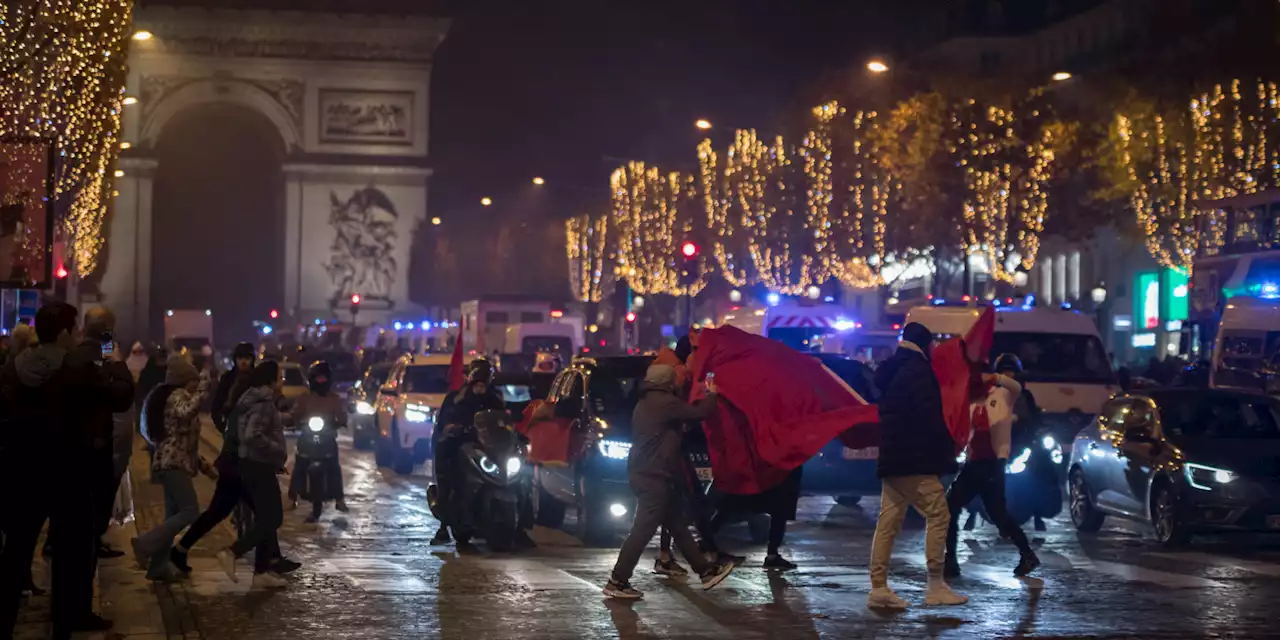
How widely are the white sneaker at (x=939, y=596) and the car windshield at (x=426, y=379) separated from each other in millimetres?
15896

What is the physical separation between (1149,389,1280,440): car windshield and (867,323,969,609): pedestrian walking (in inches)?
218

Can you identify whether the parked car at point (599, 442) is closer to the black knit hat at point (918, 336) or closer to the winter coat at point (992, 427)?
the winter coat at point (992, 427)

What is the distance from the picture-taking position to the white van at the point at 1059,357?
25578mm

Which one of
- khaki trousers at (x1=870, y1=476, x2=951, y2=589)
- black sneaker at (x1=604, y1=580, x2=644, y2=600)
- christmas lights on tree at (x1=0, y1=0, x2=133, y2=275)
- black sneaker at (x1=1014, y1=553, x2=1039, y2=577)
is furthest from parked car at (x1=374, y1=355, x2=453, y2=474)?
khaki trousers at (x1=870, y1=476, x2=951, y2=589)

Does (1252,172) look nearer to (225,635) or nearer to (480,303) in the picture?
(480,303)

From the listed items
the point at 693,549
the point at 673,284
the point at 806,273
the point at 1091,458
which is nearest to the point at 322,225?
the point at 673,284

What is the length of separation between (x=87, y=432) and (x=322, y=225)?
60031 mm

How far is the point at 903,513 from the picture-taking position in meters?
12.6

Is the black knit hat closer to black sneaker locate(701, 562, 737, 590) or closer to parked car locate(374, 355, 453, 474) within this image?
black sneaker locate(701, 562, 737, 590)

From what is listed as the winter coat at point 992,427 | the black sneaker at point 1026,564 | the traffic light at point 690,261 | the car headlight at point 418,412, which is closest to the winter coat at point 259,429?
the winter coat at point 992,427

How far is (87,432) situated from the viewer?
35.7 ft

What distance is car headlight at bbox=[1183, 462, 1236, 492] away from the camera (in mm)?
16764

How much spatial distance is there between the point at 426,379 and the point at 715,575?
1583 centimetres

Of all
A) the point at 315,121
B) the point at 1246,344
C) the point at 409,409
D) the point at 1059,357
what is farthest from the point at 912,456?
the point at 315,121
